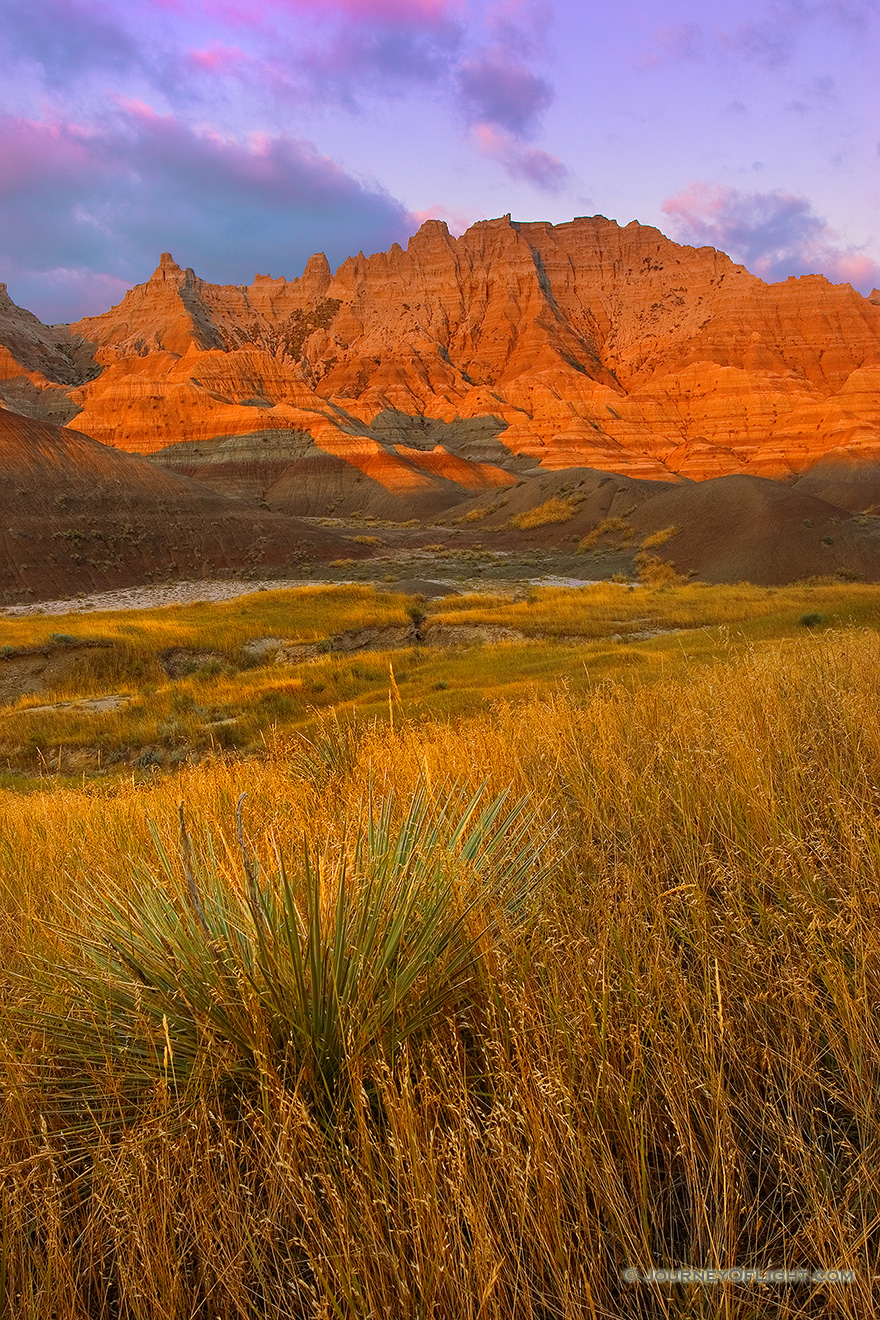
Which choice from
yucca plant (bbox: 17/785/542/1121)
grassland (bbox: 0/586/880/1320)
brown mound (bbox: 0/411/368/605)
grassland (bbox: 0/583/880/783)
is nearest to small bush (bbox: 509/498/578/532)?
brown mound (bbox: 0/411/368/605)

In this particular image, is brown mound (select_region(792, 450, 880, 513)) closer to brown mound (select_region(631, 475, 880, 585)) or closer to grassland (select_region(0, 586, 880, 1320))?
brown mound (select_region(631, 475, 880, 585))

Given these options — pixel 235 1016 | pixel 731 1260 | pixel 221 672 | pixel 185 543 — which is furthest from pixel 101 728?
pixel 185 543

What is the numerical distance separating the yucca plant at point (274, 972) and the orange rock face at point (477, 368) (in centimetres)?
9146

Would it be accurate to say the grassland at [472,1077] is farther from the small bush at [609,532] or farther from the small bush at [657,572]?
the small bush at [609,532]

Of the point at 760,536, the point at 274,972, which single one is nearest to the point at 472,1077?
the point at 274,972

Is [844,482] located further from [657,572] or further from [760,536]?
[657,572]

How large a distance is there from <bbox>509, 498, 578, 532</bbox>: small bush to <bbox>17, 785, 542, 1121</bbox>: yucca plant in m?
62.0

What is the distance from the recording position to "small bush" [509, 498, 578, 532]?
63438 mm

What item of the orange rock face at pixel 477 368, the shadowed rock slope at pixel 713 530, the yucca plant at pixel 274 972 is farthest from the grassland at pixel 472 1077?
the orange rock face at pixel 477 368

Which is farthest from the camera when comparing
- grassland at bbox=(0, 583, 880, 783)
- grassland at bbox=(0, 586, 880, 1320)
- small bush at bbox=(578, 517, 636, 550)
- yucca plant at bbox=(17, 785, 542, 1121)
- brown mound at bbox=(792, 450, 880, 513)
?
brown mound at bbox=(792, 450, 880, 513)

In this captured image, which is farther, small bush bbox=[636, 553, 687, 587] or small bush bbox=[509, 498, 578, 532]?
small bush bbox=[509, 498, 578, 532]

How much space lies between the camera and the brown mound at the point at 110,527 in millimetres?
49062

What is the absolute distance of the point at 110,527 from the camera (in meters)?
54.8

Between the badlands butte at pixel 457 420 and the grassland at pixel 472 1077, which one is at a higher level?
the badlands butte at pixel 457 420
